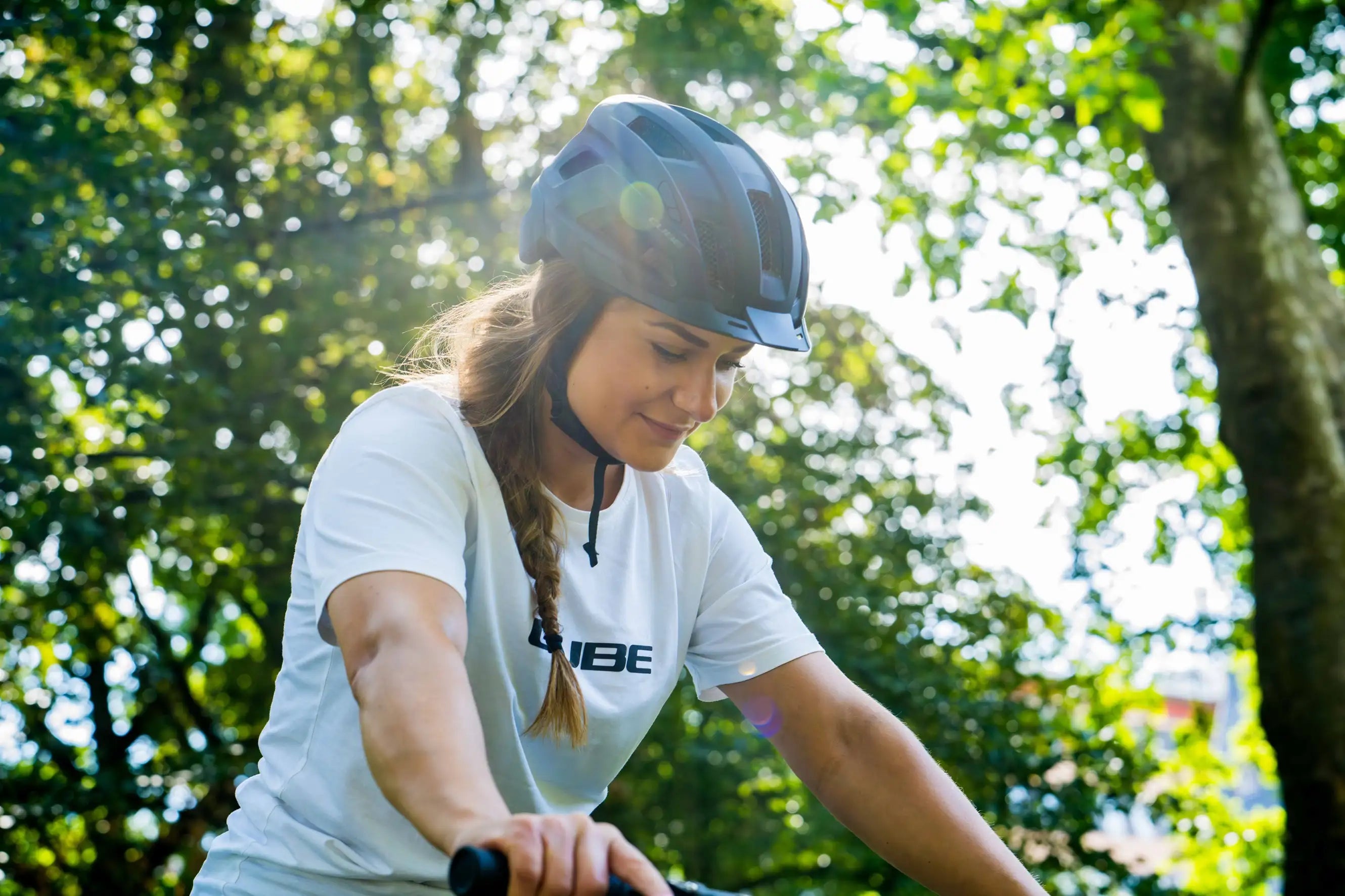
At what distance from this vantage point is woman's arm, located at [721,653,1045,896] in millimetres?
2207

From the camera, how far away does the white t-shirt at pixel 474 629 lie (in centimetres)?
192

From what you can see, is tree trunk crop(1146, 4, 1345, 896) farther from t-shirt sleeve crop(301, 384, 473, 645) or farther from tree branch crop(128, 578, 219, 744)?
tree branch crop(128, 578, 219, 744)

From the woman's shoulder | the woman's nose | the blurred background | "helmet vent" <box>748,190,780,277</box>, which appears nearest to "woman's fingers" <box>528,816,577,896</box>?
the woman's shoulder

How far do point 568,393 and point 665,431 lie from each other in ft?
0.66

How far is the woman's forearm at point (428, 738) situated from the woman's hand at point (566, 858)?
213 millimetres

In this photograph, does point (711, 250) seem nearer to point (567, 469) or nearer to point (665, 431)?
point (665, 431)

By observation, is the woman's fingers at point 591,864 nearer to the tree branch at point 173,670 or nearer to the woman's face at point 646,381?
the woman's face at point 646,381

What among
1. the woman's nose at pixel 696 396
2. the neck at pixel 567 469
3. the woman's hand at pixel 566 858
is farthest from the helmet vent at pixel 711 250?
the woman's hand at pixel 566 858

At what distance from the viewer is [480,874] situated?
3.78 feet

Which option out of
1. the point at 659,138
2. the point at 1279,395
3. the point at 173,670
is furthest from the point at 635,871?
the point at 173,670

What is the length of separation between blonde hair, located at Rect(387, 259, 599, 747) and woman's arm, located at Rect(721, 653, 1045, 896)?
45cm

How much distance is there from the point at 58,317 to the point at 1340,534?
6.52 meters

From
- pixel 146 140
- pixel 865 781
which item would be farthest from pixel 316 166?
pixel 865 781

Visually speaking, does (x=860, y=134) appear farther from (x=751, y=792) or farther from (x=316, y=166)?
(x=751, y=792)
